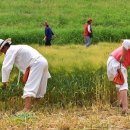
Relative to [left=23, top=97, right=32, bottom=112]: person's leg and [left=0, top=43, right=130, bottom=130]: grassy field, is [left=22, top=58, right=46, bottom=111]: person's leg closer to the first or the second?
[left=23, top=97, right=32, bottom=112]: person's leg

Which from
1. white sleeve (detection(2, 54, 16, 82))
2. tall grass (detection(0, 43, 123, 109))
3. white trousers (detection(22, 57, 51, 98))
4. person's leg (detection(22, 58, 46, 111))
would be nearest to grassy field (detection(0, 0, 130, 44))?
tall grass (detection(0, 43, 123, 109))

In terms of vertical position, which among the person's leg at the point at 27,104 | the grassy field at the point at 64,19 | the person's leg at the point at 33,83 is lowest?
the person's leg at the point at 27,104

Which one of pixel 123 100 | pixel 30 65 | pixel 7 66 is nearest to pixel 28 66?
pixel 30 65

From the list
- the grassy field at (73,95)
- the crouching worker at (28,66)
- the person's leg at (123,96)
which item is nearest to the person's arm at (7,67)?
the crouching worker at (28,66)

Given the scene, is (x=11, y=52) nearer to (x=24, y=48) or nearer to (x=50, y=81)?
(x=24, y=48)

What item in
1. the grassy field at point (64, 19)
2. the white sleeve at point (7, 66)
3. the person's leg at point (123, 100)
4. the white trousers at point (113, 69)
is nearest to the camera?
the person's leg at point (123, 100)

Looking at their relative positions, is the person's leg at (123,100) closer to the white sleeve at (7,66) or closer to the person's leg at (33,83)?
the person's leg at (33,83)

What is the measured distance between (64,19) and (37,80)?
23.8 meters

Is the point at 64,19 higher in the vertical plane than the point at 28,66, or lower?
higher

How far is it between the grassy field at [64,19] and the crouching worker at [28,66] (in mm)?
18072

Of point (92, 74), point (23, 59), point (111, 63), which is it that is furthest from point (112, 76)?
point (23, 59)

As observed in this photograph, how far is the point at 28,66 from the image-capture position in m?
8.41

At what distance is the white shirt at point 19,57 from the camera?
823cm

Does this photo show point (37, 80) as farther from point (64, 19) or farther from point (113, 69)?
point (64, 19)
